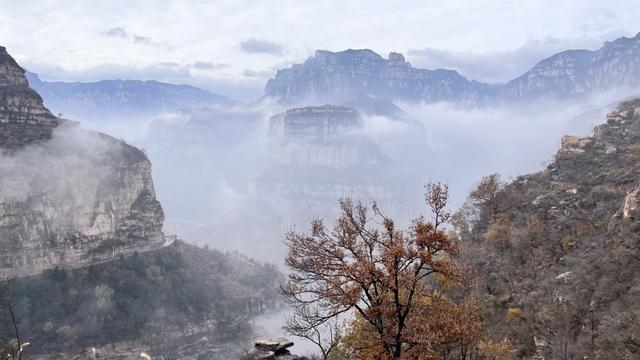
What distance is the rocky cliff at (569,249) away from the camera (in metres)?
29.7

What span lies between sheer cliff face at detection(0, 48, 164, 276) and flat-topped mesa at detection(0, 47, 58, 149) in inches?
8.2

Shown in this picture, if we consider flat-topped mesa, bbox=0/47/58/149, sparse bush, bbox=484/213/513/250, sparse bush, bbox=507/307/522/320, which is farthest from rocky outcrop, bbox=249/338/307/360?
flat-topped mesa, bbox=0/47/58/149

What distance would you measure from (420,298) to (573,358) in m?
10.6

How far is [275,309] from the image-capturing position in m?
143

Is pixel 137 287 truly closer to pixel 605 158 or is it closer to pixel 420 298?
pixel 605 158

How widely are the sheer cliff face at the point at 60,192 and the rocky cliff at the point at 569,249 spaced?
96912mm

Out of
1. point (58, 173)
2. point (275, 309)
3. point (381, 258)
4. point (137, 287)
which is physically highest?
point (381, 258)

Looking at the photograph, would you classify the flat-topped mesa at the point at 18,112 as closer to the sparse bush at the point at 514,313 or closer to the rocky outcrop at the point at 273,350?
the rocky outcrop at the point at 273,350

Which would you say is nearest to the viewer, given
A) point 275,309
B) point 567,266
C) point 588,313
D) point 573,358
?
point 573,358

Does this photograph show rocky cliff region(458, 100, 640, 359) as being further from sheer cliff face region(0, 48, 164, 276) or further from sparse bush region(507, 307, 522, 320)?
sheer cliff face region(0, 48, 164, 276)

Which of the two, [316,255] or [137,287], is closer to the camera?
[316,255]

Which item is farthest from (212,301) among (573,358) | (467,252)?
(573,358)

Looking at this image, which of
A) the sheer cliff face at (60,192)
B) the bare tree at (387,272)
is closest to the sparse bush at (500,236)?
the bare tree at (387,272)

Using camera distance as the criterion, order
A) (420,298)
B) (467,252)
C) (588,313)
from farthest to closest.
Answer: (467,252) → (588,313) → (420,298)
